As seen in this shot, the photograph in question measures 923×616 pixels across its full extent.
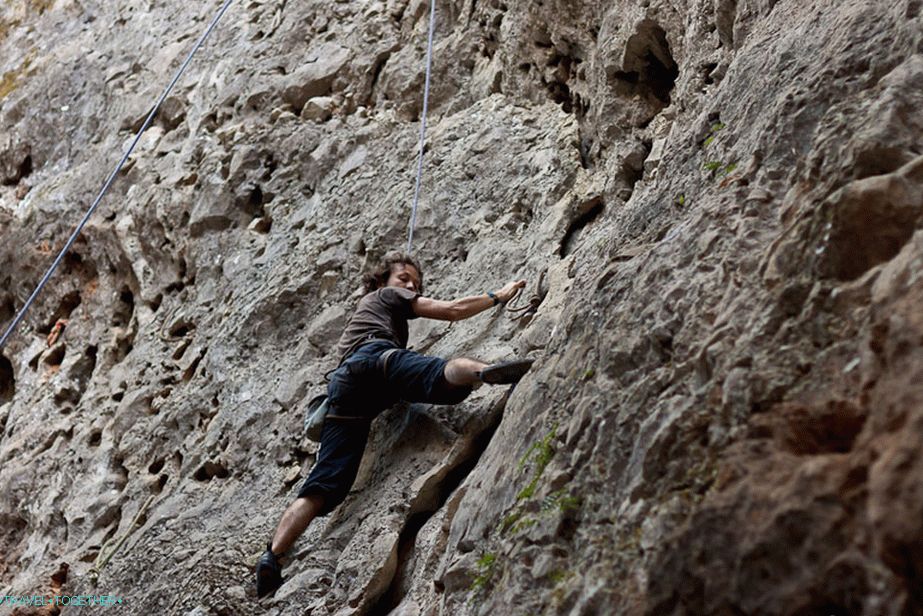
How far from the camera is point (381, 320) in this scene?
570cm

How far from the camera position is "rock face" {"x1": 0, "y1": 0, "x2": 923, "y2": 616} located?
2.44 metres

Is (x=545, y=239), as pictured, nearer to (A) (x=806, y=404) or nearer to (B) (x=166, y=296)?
(A) (x=806, y=404)

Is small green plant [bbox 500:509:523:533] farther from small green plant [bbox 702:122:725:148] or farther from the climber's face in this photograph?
the climber's face

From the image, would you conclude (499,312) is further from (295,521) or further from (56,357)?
(56,357)

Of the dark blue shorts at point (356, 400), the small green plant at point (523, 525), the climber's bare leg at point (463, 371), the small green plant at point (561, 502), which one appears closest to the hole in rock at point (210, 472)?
the dark blue shorts at point (356, 400)

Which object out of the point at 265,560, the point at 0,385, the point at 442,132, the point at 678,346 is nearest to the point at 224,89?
the point at 442,132

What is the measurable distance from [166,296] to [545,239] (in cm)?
437

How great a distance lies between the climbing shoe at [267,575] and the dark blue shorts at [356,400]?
38 cm

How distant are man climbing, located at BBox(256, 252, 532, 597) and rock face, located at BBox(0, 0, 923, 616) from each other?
0.39ft

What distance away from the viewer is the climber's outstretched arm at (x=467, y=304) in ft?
18.3

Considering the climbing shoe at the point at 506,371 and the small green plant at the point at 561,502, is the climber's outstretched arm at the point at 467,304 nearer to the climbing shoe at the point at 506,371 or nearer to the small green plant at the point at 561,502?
the climbing shoe at the point at 506,371

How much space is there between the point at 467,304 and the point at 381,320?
21.3 inches

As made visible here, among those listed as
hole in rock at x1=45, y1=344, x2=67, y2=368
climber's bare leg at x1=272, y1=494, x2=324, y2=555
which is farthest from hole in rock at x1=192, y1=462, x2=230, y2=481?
hole in rock at x1=45, y1=344, x2=67, y2=368

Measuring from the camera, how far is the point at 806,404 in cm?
246
